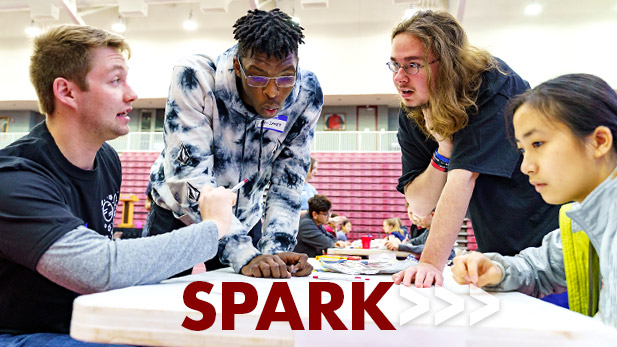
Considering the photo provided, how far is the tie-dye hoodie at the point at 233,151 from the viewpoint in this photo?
145 centimetres

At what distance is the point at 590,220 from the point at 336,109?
16.1 meters

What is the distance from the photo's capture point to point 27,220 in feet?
3.04

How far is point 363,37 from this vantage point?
587 inches

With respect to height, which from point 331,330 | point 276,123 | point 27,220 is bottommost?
point 331,330

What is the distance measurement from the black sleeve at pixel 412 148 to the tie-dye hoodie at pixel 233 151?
36 centimetres

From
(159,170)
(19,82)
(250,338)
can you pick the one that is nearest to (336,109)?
(19,82)

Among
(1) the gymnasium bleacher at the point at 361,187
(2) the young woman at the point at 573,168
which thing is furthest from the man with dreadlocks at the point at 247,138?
(1) the gymnasium bleacher at the point at 361,187

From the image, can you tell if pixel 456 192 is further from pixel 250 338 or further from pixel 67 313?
pixel 67 313

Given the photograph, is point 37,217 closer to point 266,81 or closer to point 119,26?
point 266,81

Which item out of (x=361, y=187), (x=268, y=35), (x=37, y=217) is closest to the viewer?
(x=37, y=217)

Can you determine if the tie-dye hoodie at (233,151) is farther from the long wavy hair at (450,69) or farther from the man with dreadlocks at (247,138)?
the long wavy hair at (450,69)

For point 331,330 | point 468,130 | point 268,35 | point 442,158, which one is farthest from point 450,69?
point 331,330

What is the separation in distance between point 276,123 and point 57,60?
696 mm

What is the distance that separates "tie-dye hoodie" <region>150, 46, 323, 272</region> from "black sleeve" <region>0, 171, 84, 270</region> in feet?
1.63
